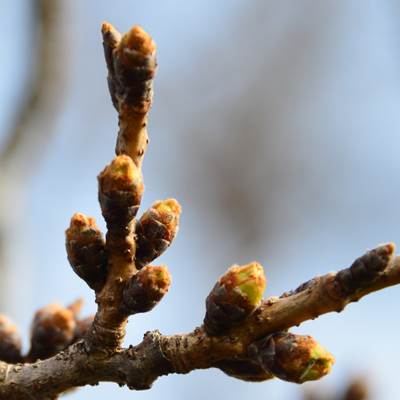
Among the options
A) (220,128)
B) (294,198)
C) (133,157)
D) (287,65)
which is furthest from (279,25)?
(133,157)

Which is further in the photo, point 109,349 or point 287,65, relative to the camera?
point 287,65

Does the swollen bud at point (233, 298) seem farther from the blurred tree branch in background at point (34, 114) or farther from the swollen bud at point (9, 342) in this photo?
the blurred tree branch in background at point (34, 114)

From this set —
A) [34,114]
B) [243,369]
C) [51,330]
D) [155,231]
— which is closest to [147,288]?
[155,231]

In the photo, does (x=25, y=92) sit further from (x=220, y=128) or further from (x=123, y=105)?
(x=220, y=128)

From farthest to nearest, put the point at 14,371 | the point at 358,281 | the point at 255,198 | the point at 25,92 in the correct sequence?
the point at 255,198
the point at 25,92
the point at 14,371
the point at 358,281

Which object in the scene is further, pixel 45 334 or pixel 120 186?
pixel 45 334

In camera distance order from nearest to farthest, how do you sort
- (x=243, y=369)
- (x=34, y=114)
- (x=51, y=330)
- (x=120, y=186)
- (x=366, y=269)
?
(x=366, y=269) → (x=120, y=186) → (x=243, y=369) → (x=51, y=330) → (x=34, y=114)

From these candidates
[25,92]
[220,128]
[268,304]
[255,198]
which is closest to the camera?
[268,304]

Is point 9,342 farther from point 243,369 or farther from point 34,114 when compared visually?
point 34,114
